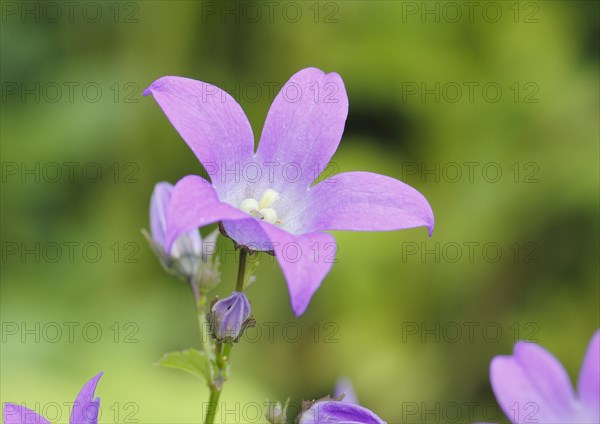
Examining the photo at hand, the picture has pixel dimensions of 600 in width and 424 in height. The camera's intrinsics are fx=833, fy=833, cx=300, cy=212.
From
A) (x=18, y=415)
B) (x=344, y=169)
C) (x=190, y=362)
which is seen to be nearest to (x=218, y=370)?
(x=190, y=362)

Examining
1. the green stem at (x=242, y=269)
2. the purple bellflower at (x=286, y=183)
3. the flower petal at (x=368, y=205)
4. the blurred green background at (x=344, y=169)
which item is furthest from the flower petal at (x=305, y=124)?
the blurred green background at (x=344, y=169)

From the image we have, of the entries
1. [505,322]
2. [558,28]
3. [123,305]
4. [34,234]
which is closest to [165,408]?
[123,305]

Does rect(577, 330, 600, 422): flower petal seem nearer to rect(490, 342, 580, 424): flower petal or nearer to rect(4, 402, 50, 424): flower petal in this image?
rect(490, 342, 580, 424): flower petal

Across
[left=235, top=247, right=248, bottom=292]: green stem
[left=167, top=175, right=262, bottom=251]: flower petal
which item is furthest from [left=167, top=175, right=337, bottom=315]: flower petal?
[left=235, top=247, right=248, bottom=292]: green stem

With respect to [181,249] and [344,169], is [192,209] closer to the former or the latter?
[181,249]

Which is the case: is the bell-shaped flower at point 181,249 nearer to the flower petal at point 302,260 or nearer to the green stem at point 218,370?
the green stem at point 218,370

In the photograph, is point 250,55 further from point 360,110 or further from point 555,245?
point 555,245
